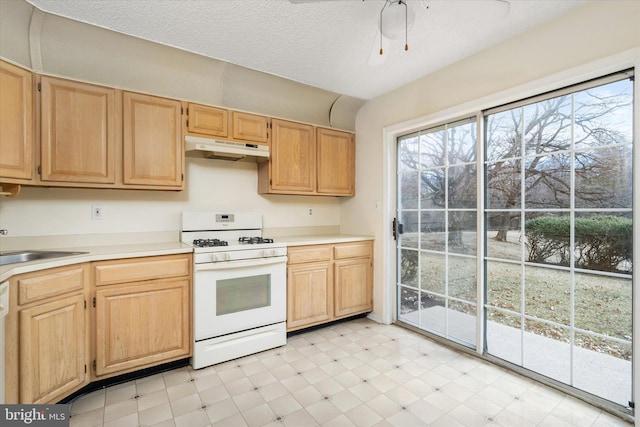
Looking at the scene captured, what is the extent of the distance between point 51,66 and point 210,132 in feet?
3.74

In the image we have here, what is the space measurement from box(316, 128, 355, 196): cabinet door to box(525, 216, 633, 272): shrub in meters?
1.85

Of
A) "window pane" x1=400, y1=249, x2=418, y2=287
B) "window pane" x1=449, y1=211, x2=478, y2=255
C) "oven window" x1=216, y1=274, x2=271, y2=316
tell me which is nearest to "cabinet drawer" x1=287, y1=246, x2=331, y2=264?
"oven window" x1=216, y1=274, x2=271, y2=316

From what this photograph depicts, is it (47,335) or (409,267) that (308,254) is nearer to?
(409,267)

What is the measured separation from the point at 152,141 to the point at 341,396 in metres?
2.33

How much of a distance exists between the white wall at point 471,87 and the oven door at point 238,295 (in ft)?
3.89

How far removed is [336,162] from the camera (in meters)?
3.43

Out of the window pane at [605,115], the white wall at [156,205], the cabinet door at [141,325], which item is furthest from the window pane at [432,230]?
the cabinet door at [141,325]

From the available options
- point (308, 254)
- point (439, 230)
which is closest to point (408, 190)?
point (439, 230)

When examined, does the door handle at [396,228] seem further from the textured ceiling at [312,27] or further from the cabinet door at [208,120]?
the cabinet door at [208,120]

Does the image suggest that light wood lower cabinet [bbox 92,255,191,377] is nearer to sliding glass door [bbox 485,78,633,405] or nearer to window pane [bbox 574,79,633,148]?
sliding glass door [bbox 485,78,633,405]

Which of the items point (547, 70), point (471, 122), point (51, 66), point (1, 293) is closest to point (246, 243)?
point (1, 293)

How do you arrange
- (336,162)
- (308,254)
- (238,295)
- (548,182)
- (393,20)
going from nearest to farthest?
1. (393,20)
2. (548,182)
3. (238,295)
4. (308,254)
5. (336,162)

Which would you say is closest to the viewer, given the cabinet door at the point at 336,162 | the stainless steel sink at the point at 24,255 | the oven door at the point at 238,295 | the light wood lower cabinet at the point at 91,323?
the light wood lower cabinet at the point at 91,323

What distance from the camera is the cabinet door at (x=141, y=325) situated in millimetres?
2025
